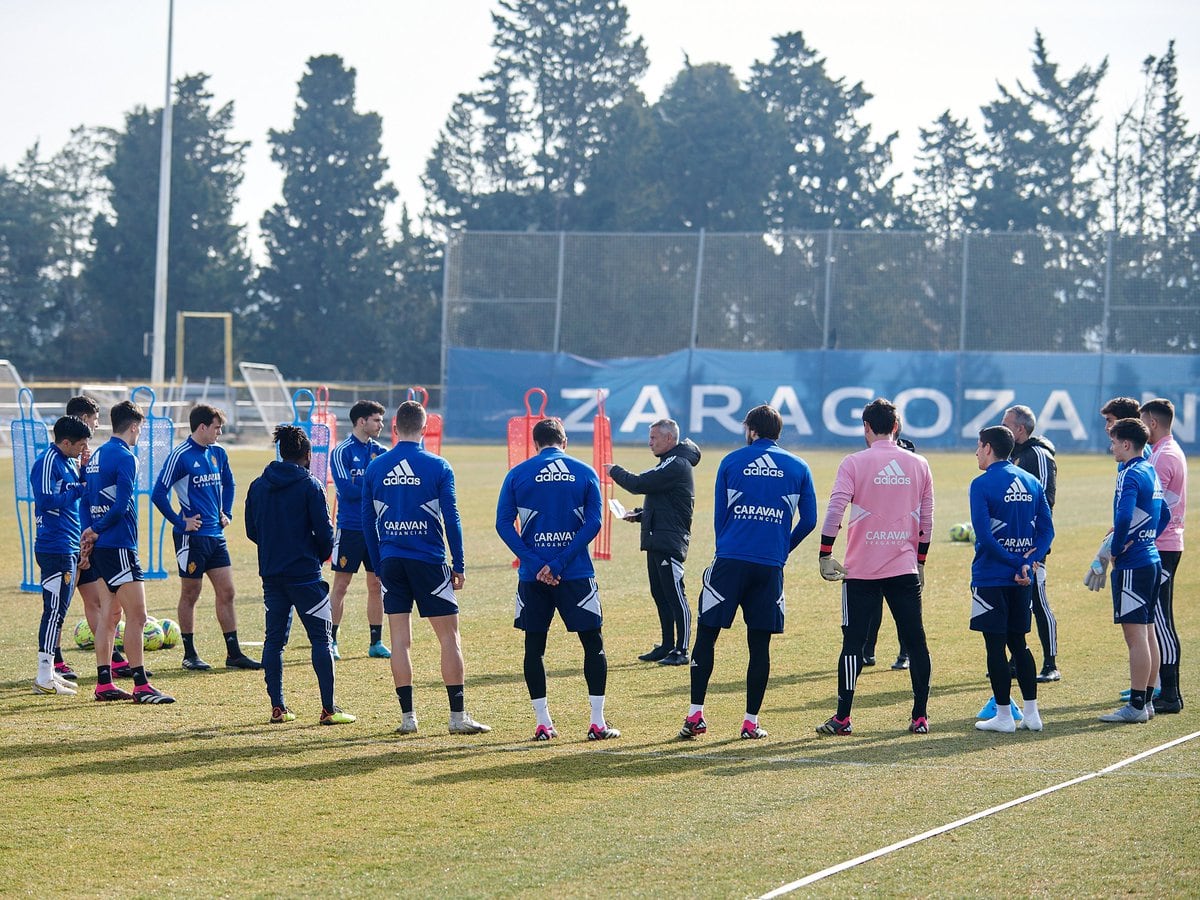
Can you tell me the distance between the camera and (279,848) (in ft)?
20.8

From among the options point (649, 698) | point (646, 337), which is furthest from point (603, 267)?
point (649, 698)

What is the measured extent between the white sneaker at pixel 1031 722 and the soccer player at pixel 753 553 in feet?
5.41

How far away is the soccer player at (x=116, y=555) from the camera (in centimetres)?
950

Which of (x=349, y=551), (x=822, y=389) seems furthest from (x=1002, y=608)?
(x=822, y=389)

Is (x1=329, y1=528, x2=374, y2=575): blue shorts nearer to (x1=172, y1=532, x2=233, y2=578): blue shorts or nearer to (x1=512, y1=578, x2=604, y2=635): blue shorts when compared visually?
(x1=172, y1=532, x2=233, y2=578): blue shorts

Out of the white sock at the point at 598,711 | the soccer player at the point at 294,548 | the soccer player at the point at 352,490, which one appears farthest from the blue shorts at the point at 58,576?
the white sock at the point at 598,711

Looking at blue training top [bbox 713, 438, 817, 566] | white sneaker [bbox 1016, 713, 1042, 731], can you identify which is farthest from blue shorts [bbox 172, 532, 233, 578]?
white sneaker [bbox 1016, 713, 1042, 731]

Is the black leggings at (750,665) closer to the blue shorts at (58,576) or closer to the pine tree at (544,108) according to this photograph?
the blue shorts at (58,576)

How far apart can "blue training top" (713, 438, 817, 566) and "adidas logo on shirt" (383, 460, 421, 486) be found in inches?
69.9

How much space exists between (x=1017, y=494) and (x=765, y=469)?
5.23ft

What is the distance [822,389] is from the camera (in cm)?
4700

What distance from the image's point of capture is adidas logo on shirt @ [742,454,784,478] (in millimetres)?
8422

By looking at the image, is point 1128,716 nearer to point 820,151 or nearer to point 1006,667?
point 1006,667

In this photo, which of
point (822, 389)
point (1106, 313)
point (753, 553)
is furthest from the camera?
point (822, 389)
